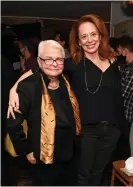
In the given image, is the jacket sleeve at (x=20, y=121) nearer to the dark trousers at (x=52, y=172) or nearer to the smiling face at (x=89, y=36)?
the dark trousers at (x=52, y=172)

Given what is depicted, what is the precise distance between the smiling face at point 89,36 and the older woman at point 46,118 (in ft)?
0.79

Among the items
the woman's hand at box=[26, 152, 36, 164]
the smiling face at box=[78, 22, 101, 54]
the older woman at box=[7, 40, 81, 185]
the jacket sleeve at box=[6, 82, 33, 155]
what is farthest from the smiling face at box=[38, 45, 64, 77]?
the woman's hand at box=[26, 152, 36, 164]

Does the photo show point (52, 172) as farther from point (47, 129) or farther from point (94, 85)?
point (94, 85)

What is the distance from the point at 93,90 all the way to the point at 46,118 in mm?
436

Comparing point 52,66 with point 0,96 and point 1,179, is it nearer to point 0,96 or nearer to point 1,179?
point 0,96

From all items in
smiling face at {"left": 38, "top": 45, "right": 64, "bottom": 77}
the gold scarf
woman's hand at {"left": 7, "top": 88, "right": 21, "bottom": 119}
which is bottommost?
the gold scarf

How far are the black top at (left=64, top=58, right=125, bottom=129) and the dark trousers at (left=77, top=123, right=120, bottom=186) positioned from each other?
0.07 meters

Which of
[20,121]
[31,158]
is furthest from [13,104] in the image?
[31,158]

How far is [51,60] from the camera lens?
1.44 metres

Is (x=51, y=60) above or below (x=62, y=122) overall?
above

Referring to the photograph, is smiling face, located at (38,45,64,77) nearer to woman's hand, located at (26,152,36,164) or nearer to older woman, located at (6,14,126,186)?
older woman, located at (6,14,126,186)

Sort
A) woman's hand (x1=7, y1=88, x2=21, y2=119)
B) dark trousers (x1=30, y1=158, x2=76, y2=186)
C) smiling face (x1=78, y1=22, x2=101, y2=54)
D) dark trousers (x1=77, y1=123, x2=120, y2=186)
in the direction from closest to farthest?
woman's hand (x1=7, y1=88, x2=21, y2=119) < dark trousers (x1=30, y1=158, x2=76, y2=186) < smiling face (x1=78, y1=22, x2=101, y2=54) < dark trousers (x1=77, y1=123, x2=120, y2=186)

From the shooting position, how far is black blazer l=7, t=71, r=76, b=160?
1423mm

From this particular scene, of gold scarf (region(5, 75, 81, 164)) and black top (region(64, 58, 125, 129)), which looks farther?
black top (region(64, 58, 125, 129))
